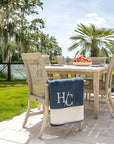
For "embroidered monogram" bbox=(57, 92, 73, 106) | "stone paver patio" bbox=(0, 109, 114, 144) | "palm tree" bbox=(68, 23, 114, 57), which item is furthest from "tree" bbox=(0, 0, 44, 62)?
"embroidered monogram" bbox=(57, 92, 73, 106)

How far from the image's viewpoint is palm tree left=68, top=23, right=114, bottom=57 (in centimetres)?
758

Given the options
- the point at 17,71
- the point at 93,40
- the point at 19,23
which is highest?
the point at 19,23

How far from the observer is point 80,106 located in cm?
230

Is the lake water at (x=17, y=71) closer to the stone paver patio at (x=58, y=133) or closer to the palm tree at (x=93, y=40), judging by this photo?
the palm tree at (x=93, y=40)

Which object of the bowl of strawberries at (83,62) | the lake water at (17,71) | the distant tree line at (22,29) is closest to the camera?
the bowl of strawberries at (83,62)

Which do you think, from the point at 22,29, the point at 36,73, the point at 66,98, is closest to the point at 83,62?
the point at 36,73

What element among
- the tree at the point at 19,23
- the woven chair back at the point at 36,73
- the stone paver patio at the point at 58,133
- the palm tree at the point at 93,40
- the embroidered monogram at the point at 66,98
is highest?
the tree at the point at 19,23

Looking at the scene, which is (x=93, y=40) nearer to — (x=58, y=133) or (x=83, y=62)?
(x=83, y=62)

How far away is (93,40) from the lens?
755 centimetres

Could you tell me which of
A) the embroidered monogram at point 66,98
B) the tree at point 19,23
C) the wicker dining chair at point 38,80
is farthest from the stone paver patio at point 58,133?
the tree at point 19,23

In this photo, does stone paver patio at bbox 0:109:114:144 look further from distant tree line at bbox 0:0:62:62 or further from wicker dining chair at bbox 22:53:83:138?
distant tree line at bbox 0:0:62:62

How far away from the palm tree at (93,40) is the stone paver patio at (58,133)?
16.1ft

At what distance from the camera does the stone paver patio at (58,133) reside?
220cm

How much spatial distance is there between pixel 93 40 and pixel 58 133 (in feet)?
18.4
